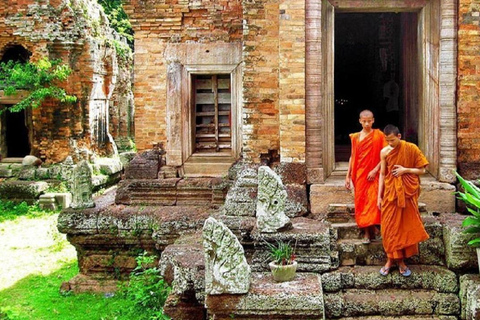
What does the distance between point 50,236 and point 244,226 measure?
712 centimetres

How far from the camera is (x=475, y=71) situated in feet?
25.1

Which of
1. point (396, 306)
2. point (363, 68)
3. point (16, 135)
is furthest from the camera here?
point (16, 135)

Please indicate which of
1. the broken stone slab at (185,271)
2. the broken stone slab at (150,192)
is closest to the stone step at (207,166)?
the broken stone slab at (150,192)

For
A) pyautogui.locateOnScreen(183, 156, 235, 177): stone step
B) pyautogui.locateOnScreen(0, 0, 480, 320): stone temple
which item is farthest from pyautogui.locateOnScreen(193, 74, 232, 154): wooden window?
pyautogui.locateOnScreen(183, 156, 235, 177): stone step

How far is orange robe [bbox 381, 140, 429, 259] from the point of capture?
246 inches

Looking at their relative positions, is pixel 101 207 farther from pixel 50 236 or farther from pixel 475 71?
pixel 475 71

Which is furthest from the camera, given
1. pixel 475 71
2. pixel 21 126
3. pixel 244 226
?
pixel 21 126

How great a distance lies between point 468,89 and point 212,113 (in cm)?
431

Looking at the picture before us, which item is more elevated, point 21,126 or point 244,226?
point 21,126

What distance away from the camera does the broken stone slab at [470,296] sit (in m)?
5.76

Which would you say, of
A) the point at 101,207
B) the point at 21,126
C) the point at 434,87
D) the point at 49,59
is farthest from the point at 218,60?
the point at 21,126

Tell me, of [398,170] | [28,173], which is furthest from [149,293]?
[28,173]

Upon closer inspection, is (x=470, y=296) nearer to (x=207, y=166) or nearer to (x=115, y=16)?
(x=207, y=166)

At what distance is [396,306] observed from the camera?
239 inches
